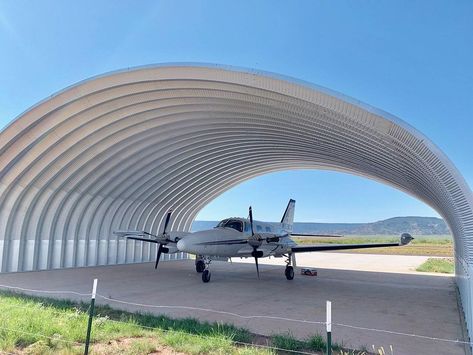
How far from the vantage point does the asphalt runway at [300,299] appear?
8258 mm

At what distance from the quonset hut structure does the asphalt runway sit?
5.28 ft

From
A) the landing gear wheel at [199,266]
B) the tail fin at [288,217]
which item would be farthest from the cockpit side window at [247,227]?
the tail fin at [288,217]

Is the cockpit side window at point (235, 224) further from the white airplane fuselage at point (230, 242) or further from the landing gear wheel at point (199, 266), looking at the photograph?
the landing gear wheel at point (199, 266)

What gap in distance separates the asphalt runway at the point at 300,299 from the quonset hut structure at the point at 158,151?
161 cm

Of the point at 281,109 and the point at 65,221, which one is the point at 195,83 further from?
the point at 65,221

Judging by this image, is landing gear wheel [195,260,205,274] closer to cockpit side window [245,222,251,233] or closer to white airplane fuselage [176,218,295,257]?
white airplane fuselage [176,218,295,257]

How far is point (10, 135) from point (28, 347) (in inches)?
473

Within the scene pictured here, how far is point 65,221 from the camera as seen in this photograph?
1956 centimetres

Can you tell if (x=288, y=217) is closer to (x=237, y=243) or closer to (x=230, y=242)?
(x=237, y=243)

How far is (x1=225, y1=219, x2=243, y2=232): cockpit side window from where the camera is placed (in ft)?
56.5

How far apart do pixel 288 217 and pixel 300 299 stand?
11338mm

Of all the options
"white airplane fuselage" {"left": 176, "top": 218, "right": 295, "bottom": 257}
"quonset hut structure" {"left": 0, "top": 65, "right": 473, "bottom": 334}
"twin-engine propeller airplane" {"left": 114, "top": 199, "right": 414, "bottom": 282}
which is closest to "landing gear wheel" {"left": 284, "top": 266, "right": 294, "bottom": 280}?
"twin-engine propeller airplane" {"left": 114, "top": 199, "right": 414, "bottom": 282}

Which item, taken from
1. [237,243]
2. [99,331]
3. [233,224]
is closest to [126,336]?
[99,331]

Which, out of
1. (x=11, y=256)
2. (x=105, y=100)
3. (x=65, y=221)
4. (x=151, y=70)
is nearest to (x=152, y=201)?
(x=65, y=221)
